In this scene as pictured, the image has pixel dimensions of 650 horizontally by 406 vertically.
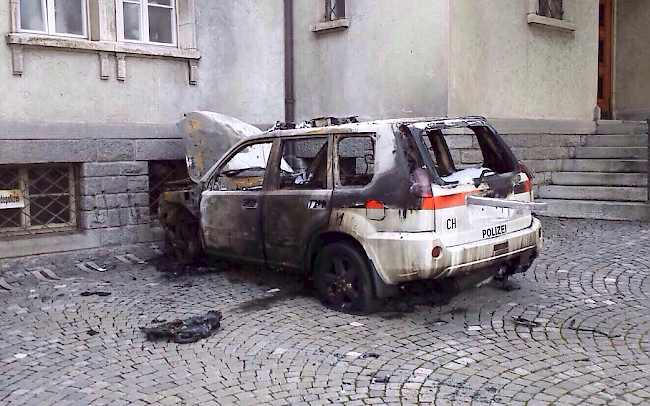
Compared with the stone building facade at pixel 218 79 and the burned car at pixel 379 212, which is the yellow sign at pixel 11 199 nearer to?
the stone building facade at pixel 218 79

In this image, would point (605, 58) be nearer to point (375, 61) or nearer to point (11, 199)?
point (375, 61)

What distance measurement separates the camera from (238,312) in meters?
6.34

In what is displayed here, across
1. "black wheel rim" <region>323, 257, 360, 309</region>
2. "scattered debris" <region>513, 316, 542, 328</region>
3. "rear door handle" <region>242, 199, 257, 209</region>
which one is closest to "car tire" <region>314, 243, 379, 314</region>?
"black wheel rim" <region>323, 257, 360, 309</region>

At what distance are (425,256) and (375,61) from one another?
587cm

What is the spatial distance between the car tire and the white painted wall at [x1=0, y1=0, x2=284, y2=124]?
4.58m

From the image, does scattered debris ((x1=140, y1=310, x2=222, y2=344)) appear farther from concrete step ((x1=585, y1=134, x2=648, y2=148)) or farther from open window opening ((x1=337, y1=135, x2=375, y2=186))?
concrete step ((x1=585, y1=134, x2=648, y2=148))

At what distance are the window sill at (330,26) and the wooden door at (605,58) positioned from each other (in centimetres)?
723

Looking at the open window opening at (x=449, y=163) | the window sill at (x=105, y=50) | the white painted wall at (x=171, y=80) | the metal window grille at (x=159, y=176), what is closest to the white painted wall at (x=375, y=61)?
the white painted wall at (x=171, y=80)

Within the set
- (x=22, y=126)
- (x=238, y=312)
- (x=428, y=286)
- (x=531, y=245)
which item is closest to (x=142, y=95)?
(x=22, y=126)

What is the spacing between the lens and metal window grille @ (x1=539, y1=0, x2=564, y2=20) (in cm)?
1212

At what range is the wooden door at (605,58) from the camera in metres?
15.2

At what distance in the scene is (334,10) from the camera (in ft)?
37.3

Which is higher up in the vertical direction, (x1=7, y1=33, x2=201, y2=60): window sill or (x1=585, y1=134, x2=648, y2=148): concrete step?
(x1=7, y1=33, x2=201, y2=60): window sill

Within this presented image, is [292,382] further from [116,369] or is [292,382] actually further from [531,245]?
[531,245]
